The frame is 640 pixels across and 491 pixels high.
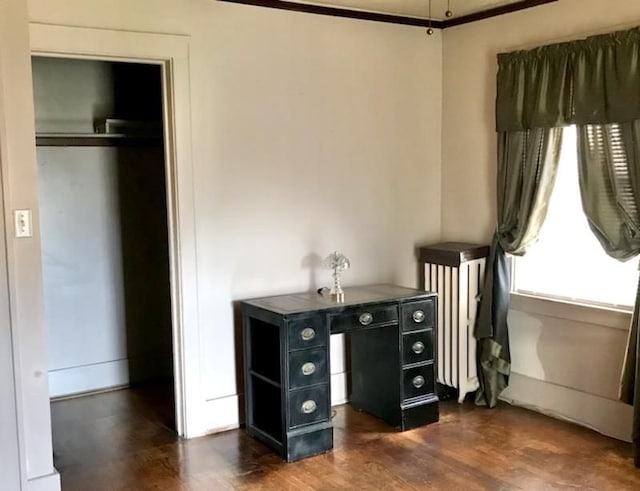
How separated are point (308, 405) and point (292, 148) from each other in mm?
1451

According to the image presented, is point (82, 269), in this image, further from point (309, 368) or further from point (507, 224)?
point (507, 224)

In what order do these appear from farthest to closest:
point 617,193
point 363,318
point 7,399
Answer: point 363,318 → point 617,193 → point 7,399

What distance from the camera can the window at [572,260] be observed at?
364cm

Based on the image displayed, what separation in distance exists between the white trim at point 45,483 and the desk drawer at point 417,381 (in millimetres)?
1815

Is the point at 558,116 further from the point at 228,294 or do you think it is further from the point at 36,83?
the point at 36,83

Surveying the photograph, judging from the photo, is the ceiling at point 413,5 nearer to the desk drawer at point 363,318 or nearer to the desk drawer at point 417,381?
the desk drawer at point 363,318

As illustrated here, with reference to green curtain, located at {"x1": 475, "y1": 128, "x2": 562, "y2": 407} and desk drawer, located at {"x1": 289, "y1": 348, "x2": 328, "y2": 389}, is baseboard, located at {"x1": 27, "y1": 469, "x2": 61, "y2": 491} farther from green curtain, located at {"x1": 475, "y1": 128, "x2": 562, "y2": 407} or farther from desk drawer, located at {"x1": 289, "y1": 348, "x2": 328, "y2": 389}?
green curtain, located at {"x1": 475, "y1": 128, "x2": 562, "y2": 407}

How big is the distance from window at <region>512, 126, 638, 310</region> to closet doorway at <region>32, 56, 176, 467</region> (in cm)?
238

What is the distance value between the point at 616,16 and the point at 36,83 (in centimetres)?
342

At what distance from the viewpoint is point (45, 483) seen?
3.01 metres

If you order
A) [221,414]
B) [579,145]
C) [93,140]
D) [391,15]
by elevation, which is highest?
[391,15]

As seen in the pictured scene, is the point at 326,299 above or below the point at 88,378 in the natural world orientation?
above

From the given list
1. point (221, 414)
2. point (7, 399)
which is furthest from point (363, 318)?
point (7, 399)

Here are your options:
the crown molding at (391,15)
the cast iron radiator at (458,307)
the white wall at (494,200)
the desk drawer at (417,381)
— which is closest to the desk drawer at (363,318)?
the desk drawer at (417,381)
